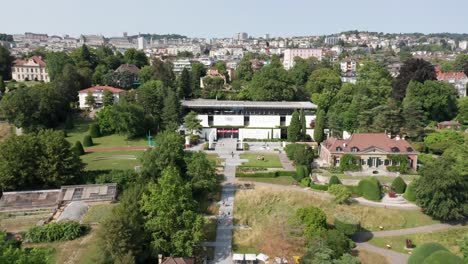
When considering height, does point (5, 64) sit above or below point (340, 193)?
above

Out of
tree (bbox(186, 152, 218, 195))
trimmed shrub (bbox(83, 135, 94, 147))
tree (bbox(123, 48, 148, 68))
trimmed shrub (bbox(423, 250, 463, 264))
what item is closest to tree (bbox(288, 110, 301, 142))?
tree (bbox(186, 152, 218, 195))

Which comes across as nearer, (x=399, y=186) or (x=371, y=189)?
(x=371, y=189)

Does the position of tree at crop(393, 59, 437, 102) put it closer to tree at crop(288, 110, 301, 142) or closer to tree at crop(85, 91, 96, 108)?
tree at crop(288, 110, 301, 142)

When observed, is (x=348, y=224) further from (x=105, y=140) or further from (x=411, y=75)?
(x=411, y=75)

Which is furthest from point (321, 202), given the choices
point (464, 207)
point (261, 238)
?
point (464, 207)

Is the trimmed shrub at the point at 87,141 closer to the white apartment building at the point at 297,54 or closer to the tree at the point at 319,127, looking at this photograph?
the tree at the point at 319,127

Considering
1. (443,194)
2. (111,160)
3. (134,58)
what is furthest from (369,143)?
(134,58)
